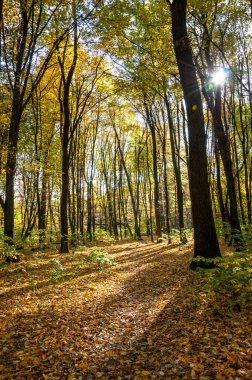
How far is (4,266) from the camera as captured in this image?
326 inches

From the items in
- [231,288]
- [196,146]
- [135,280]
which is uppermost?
[196,146]

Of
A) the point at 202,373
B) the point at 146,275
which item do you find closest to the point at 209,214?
the point at 146,275

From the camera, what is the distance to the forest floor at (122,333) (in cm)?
286

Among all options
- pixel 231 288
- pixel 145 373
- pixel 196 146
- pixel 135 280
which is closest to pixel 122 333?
pixel 145 373

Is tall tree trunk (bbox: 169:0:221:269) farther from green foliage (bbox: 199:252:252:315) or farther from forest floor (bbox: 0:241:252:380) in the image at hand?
green foliage (bbox: 199:252:252:315)

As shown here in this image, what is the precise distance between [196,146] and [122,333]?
4795 millimetres

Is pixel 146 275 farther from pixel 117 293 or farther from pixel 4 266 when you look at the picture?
pixel 4 266

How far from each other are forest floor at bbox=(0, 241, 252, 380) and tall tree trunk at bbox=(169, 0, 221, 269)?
110 cm

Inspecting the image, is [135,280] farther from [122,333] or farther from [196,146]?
[196,146]

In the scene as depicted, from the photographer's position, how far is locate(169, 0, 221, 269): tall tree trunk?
21.6 ft

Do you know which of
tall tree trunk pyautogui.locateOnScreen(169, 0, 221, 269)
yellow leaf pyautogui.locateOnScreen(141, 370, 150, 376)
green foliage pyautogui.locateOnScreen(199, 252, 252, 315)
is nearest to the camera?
yellow leaf pyautogui.locateOnScreen(141, 370, 150, 376)

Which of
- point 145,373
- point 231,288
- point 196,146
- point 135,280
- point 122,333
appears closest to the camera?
point 145,373

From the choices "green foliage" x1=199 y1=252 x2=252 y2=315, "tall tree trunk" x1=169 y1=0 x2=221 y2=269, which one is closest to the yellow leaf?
"green foliage" x1=199 y1=252 x2=252 y2=315

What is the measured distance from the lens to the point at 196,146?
669 cm
